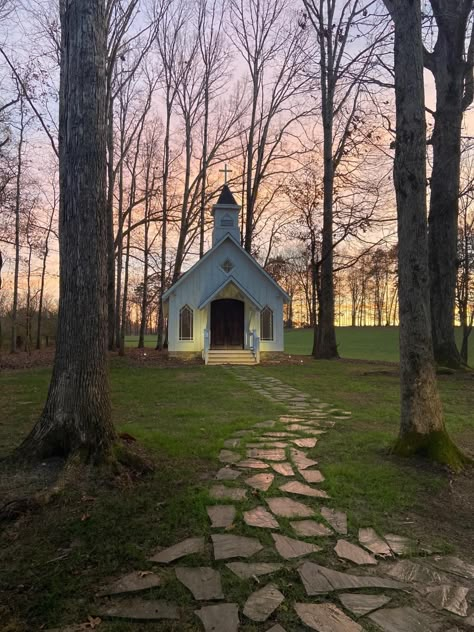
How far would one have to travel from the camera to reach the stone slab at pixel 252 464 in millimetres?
4410

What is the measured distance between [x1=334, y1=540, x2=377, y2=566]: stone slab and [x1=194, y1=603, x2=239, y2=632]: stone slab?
0.90 meters

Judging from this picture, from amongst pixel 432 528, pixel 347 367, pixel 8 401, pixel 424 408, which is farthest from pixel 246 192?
pixel 432 528

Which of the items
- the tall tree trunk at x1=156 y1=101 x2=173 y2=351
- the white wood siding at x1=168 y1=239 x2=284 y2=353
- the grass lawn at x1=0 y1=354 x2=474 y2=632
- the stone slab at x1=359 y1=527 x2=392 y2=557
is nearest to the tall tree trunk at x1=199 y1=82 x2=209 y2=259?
the tall tree trunk at x1=156 y1=101 x2=173 y2=351

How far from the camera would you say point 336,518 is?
130 inches

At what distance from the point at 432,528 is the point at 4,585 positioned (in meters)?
2.95

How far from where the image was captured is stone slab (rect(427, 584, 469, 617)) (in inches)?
88.9

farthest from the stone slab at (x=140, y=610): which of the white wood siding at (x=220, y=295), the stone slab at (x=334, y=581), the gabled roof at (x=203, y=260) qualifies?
the gabled roof at (x=203, y=260)

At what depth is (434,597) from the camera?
2.36m

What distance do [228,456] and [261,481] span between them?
2.64ft

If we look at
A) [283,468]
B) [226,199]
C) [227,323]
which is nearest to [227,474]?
[283,468]

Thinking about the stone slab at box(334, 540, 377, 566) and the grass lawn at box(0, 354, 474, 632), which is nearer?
the grass lawn at box(0, 354, 474, 632)

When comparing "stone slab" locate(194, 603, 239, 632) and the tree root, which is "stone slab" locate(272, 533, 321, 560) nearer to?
"stone slab" locate(194, 603, 239, 632)

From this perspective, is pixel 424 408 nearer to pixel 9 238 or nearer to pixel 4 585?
pixel 4 585

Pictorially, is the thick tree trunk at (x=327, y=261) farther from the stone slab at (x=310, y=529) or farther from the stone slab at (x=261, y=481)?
the stone slab at (x=310, y=529)
